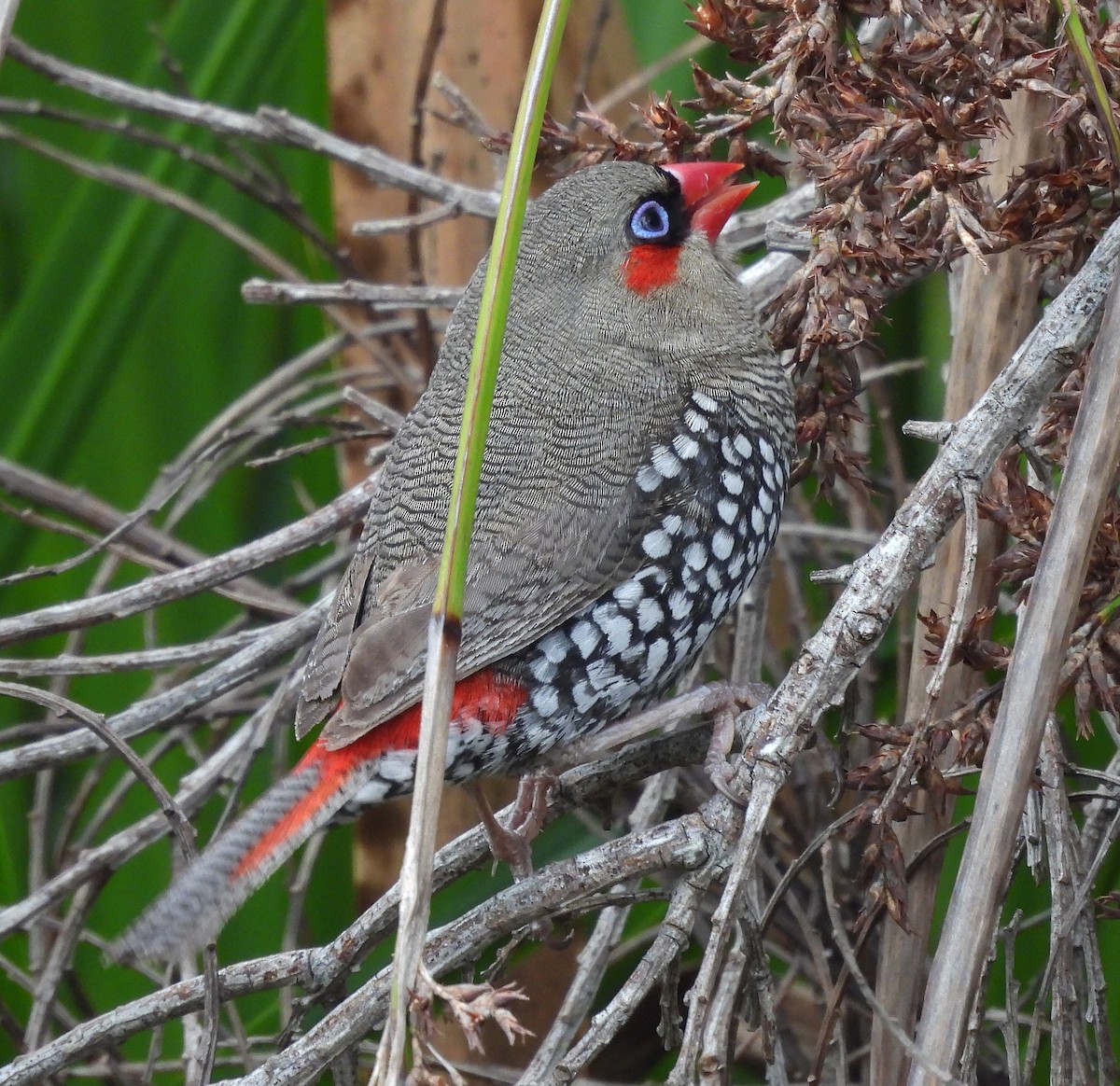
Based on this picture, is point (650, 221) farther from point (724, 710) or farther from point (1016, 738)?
point (1016, 738)

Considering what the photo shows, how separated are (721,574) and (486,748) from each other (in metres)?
0.45

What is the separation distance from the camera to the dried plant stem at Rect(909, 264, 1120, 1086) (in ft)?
4.24

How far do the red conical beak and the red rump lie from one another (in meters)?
0.89

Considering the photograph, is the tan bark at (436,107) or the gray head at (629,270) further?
the tan bark at (436,107)

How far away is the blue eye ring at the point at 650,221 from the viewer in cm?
237

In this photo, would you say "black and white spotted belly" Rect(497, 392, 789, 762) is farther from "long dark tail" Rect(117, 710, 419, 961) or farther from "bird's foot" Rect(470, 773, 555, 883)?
"long dark tail" Rect(117, 710, 419, 961)

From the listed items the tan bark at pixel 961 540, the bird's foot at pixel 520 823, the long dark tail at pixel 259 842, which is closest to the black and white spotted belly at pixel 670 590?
the bird's foot at pixel 520 823

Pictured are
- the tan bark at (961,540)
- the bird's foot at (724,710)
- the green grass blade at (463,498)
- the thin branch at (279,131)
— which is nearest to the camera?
the green grass blade at (463,498)

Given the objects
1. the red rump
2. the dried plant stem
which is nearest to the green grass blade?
the dried plant stem

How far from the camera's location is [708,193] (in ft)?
7.83

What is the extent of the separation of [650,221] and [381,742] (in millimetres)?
1002

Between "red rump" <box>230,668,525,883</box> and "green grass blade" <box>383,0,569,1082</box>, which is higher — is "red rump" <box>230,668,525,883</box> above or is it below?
below

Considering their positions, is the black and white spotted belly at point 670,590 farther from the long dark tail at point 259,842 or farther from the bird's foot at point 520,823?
the long dark tail at point 259,842

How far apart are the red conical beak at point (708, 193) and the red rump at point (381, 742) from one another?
886 mm
